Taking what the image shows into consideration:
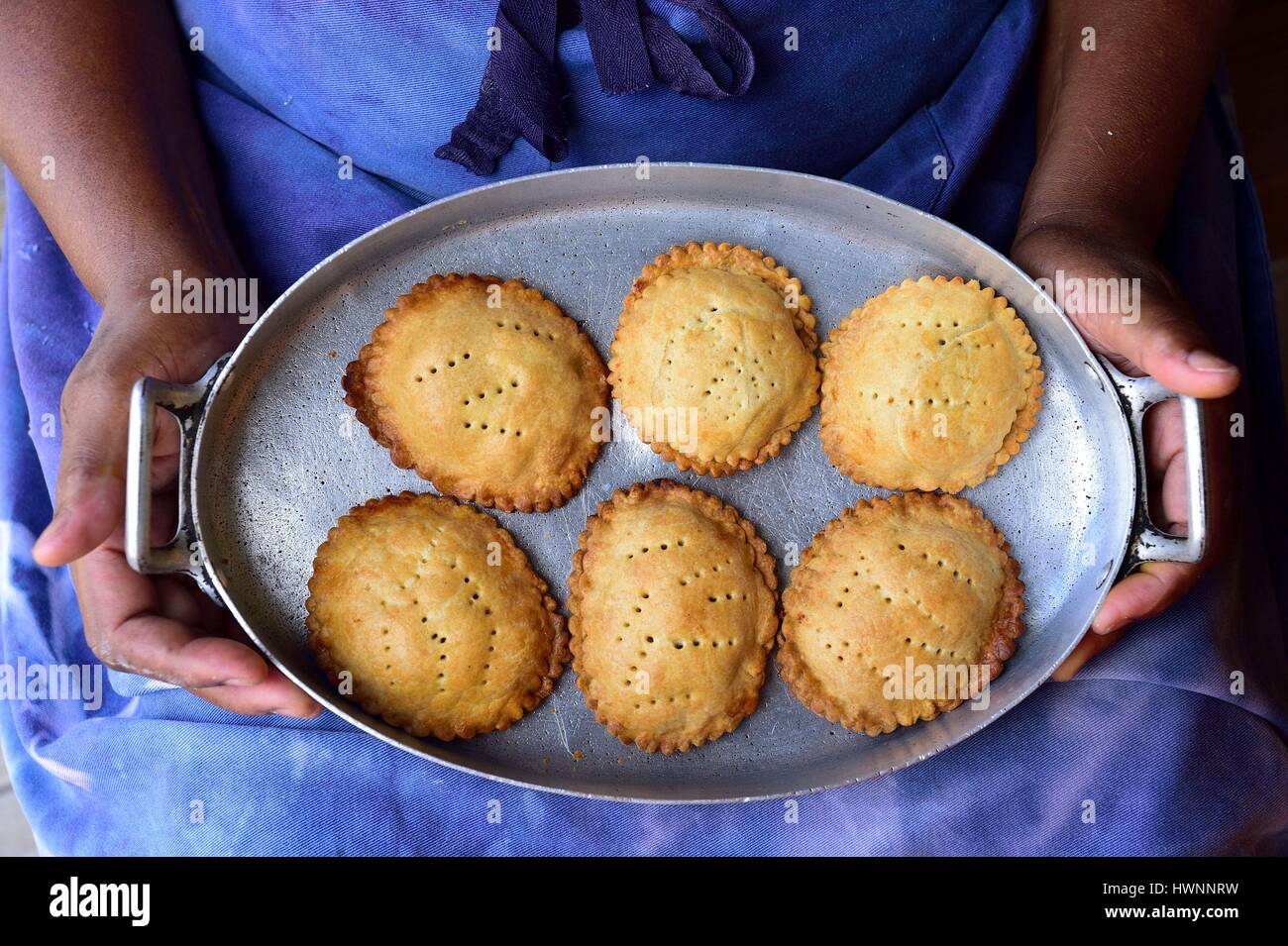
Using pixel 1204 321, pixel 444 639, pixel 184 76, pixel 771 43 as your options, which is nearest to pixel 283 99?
pixel 184 76

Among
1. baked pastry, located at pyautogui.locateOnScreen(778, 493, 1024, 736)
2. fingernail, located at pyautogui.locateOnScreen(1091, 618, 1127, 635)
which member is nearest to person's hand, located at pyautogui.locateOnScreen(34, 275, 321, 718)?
baked pastry, located at pyautogui.locateOnScreen(778, 493, 1024, 736)

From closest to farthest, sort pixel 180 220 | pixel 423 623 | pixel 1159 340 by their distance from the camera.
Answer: pixel 1159 340
pixel 423 623
pixel 180 220

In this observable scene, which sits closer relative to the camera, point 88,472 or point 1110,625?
point 88,472

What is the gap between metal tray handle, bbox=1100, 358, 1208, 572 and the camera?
1.43 meters

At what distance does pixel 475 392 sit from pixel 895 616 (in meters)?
0.78

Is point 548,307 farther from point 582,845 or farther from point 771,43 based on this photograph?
point 582,845

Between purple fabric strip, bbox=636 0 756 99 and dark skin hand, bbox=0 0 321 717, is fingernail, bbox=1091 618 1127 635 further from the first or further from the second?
dark skin hand, bbox=0 0 321 717

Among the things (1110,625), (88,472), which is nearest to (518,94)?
(88,472)

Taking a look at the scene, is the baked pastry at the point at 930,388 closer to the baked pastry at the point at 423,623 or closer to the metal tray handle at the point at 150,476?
the baked pastry at the point at 423,623

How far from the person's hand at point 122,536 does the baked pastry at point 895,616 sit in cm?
81

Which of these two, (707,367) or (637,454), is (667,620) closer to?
(637,454)

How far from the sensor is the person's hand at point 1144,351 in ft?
4.74

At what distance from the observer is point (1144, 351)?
4.79ft

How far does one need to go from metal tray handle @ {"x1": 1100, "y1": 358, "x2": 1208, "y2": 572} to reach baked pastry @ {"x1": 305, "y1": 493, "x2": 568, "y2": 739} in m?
0.97
